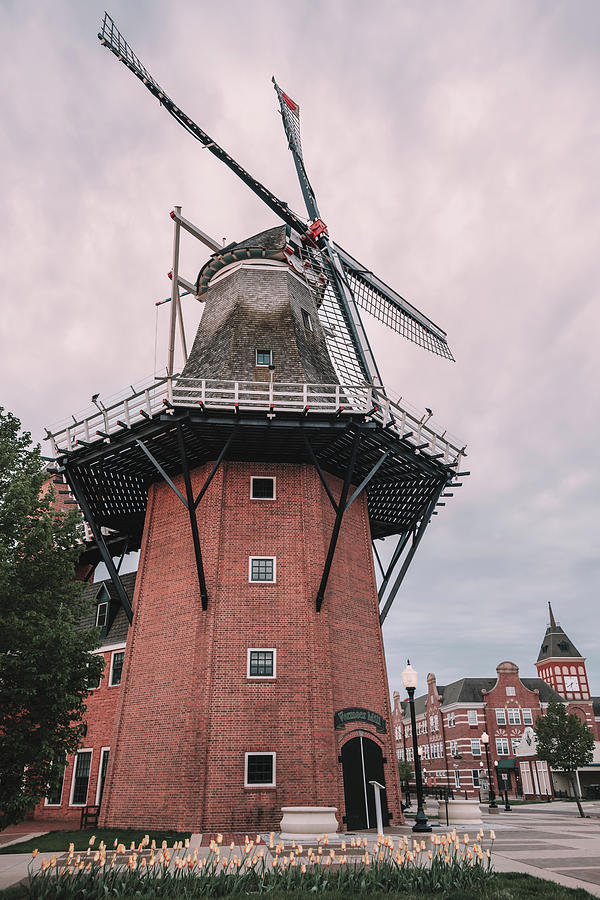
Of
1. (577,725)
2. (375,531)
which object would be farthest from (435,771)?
(375,531)

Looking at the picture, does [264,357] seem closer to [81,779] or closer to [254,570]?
[254,570]

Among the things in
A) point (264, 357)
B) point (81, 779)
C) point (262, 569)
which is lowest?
point (81, 779)

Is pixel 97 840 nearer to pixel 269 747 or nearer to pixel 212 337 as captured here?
pixel 269 747

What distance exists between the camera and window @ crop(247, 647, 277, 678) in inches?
772

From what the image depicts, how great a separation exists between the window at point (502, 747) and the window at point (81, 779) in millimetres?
54731

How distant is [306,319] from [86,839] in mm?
19746

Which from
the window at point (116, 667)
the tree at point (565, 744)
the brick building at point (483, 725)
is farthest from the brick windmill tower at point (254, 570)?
the brick building at point (483, 725)

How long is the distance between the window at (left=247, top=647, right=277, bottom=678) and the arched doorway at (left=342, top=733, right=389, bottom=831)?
331 cm

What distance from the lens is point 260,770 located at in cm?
1847

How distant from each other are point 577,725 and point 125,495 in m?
41.0

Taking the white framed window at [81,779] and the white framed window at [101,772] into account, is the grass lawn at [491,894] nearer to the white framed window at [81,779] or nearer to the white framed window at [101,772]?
the white framed window at [101,772]

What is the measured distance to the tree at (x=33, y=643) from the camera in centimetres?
1234

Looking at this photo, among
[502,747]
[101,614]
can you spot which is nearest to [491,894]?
[101,614]

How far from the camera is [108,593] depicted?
29234mm
